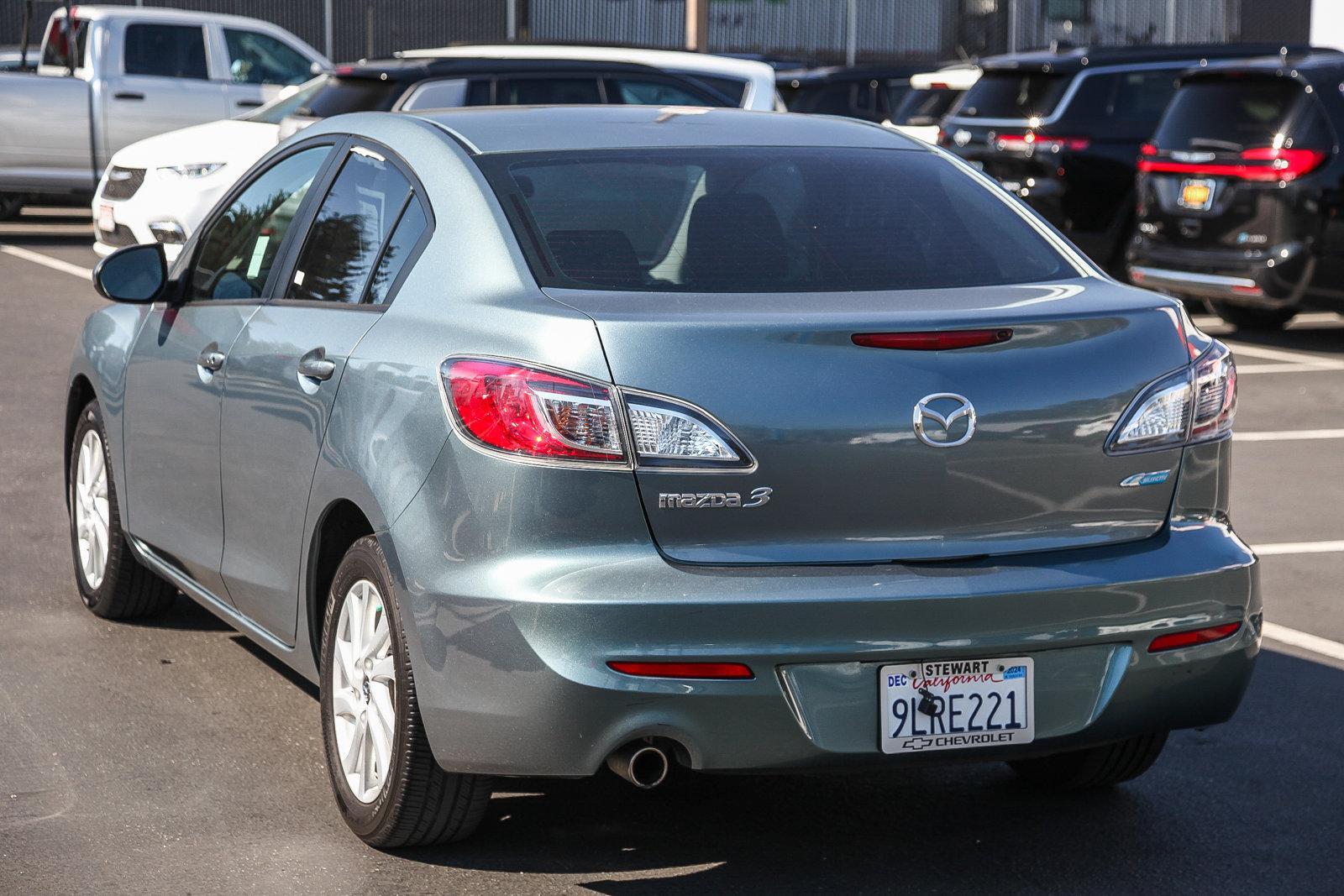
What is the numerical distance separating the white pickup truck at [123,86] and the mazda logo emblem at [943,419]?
1485cm

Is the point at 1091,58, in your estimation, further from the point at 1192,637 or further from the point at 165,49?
the point at 1192,637

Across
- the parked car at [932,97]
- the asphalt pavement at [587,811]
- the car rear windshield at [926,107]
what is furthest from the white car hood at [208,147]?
the asphalt pavement at [587,811]

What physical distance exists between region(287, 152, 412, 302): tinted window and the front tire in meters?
0.68

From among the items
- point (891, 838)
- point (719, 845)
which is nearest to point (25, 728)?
point (719, 845)

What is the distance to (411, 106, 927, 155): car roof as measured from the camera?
4.35 metres

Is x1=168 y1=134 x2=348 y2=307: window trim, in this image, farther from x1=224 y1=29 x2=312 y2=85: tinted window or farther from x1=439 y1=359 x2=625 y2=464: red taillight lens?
x1=224 y1=29 x2=312 y2=85: tinted window

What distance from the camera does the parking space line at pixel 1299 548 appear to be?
7.04 metres

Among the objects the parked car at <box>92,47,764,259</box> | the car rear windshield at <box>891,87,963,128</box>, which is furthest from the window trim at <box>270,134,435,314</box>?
the car rear windshield at <box>891,87,963,128</box>

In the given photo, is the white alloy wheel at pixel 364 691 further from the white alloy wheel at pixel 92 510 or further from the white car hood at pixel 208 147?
the white car hood at pixel 208 147

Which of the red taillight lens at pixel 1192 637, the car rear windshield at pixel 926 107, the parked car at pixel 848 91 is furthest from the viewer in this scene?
the parked car at pixel 848 91

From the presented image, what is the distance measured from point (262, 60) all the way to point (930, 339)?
15863mm

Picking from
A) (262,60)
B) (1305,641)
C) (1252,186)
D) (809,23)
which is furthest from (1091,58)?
(809,23)

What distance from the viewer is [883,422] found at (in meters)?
3.51

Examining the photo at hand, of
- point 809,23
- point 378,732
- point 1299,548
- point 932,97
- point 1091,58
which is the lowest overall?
point 1299,548
